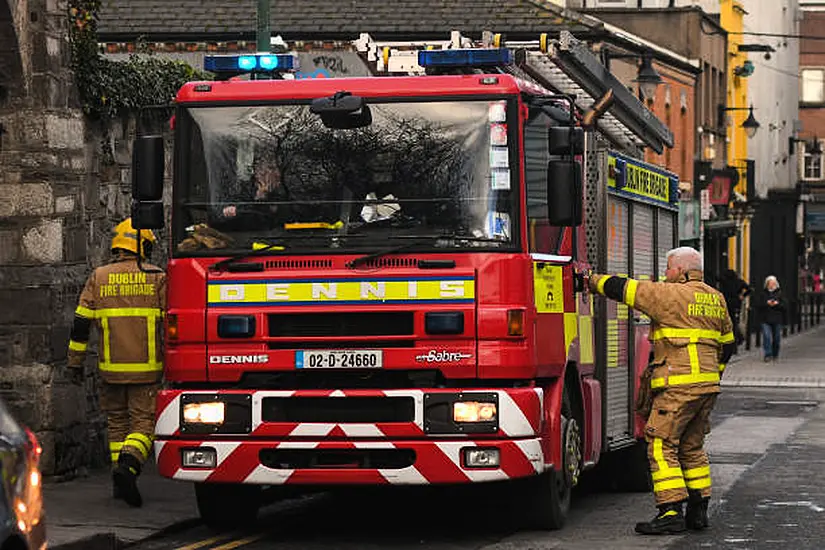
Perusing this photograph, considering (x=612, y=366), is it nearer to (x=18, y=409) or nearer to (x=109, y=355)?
(x=109, y=355)

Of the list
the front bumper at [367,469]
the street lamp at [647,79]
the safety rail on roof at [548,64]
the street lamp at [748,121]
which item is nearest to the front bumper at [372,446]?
the front bumper at [367,469]

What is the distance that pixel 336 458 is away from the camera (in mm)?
11828

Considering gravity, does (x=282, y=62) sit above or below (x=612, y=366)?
above

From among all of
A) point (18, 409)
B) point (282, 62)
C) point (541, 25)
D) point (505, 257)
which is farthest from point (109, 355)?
point (541, 25)

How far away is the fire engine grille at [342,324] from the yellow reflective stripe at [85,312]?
240 centimetres

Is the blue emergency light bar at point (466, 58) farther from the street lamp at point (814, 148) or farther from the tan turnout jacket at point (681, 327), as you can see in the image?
the street lamp at point (814, 148)

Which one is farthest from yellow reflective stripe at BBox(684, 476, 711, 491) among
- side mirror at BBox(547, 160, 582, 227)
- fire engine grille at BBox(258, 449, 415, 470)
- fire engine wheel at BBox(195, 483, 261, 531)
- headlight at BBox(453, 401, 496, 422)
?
fire engine wheel at BBox(195, 483, 261, 531)

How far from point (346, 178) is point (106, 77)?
15.3 feet

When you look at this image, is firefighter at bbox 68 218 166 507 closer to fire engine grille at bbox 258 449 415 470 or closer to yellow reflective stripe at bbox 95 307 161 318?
yellow reflective stripe at bbox 95 307 161 318

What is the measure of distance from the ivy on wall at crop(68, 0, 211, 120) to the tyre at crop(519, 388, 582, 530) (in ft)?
16.7

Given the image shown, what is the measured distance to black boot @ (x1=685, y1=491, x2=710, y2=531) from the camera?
12.9m

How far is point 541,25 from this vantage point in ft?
111

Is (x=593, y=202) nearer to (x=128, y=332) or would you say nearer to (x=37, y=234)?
(x=128, y=332)

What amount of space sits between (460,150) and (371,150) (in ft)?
1.74
